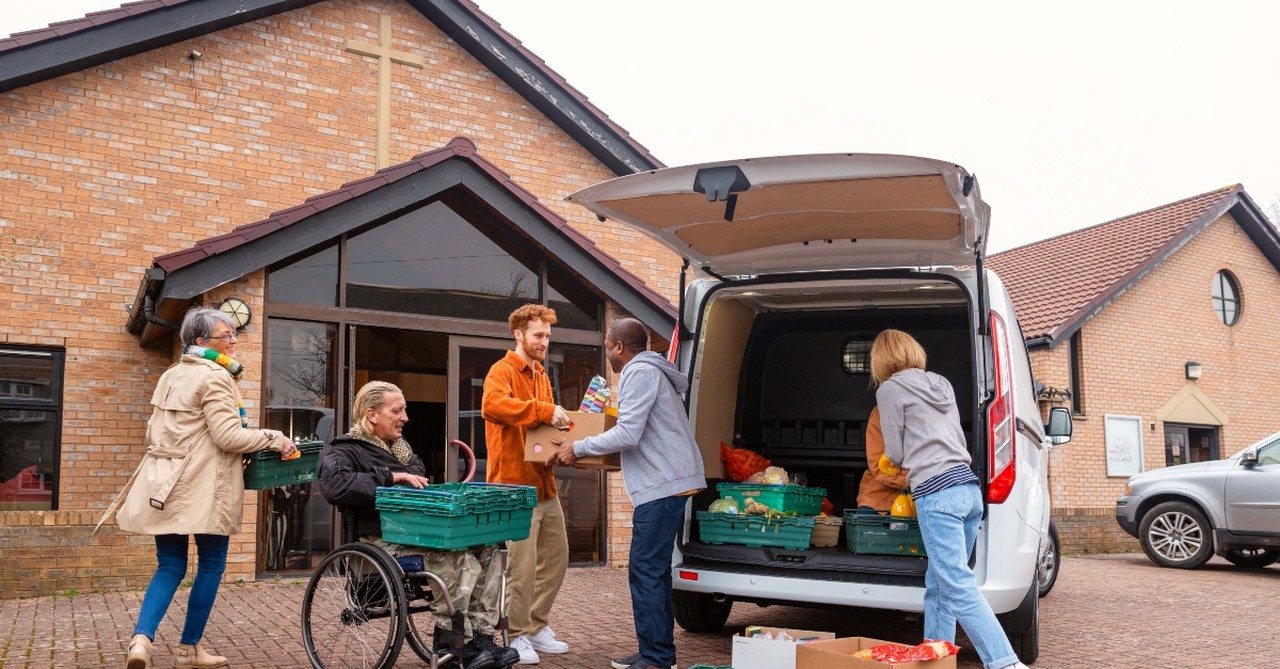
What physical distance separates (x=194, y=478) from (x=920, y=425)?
11.4 feet

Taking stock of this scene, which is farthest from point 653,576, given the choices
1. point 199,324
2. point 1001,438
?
point 199,324

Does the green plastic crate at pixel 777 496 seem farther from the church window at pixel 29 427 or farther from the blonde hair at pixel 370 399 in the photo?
the church window at pixel 29 427

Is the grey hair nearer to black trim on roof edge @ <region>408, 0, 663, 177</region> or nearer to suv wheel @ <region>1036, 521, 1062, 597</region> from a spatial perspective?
suv wheel @ <region>1036, 521, 1062, 597</region>

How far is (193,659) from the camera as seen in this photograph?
5.30 m

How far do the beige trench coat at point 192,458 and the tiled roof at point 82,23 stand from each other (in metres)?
6.52

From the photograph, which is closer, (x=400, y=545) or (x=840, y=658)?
(x=840, y=658)

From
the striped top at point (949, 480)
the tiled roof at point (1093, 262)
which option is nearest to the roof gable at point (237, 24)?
the tiled roof at point (1093, 262)

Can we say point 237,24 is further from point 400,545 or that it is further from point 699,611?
point 699,611

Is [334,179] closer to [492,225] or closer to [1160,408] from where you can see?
[492,225]

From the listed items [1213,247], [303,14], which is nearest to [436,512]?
[303,14]

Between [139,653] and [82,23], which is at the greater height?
[82,23]

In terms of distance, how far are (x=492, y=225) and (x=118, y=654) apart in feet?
19.3

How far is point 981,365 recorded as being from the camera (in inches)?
203

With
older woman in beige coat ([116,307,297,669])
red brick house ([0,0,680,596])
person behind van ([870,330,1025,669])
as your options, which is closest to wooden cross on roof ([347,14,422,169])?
red brick house ([0,0,680,596])
